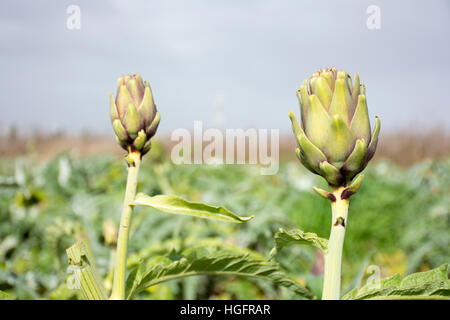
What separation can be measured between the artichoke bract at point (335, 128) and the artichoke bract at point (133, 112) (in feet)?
0.40

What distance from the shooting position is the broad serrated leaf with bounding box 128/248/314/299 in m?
0.41

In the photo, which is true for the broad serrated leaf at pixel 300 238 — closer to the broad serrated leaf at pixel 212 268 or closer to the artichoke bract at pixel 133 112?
the broad serrated leaf at pixel 212 268

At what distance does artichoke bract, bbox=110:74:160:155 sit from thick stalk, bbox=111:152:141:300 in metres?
0.01

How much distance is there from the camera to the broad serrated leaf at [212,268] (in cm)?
41

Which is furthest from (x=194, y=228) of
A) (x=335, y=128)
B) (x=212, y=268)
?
(x=335, y=128)

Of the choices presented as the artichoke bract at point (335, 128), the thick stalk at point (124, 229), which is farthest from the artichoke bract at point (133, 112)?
the artichoke bract at point (335, 128)

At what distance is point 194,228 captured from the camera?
1.13 metres

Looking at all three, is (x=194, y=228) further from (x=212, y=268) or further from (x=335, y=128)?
(x=335, y=128)

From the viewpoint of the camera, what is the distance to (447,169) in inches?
91.7

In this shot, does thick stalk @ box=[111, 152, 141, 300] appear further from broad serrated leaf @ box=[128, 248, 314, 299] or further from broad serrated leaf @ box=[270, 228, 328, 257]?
broad serrated leaf @ box=[270, 228, 328, 257]

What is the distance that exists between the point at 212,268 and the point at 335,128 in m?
0.18

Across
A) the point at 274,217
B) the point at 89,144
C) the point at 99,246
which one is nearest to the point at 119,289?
the point at 99,246
